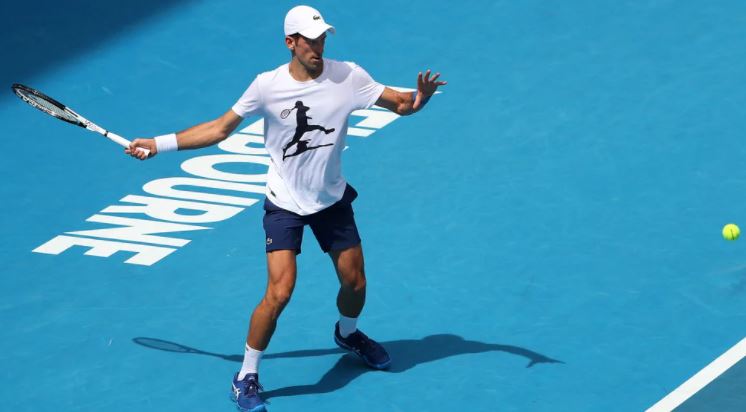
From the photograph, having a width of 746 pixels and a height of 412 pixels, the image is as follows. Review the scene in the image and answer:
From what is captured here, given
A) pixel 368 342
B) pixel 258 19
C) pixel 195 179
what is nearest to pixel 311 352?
pixel 368 342

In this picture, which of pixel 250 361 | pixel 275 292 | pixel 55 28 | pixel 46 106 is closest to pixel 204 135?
pixel 275 292

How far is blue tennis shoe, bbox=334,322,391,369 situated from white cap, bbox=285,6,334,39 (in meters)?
2.13

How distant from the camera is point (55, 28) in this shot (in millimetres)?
15945

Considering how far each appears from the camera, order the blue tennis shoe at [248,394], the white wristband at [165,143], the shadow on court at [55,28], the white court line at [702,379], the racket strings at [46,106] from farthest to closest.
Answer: the shadow on court at [55,28] → the racket strings at [46,106] → the blue tennis shoe at [248,394] → the white wristband at [165,143] → the white court line at [702,379]

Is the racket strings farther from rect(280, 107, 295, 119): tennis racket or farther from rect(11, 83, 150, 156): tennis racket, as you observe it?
rect(280, 107, 295, 119): tennis racket

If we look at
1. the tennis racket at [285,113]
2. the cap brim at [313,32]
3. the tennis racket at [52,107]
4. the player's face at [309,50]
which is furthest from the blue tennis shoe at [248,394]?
the cap brim at [313,32]

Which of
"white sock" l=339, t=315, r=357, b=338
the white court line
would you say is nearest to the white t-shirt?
"white sock" l=339, t=315, r=357, b=338

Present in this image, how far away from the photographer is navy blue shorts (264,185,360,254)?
970 cm

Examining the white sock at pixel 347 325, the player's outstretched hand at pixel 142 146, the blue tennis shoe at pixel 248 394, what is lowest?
the blue tennis shoe at pixel 248 394

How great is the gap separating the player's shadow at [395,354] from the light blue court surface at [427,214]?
2cm

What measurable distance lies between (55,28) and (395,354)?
7.17 meters

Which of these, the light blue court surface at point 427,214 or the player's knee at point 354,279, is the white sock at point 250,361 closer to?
the light blue court surface at point 427,214

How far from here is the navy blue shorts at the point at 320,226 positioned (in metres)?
9.70

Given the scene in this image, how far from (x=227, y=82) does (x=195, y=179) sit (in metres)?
1.77
